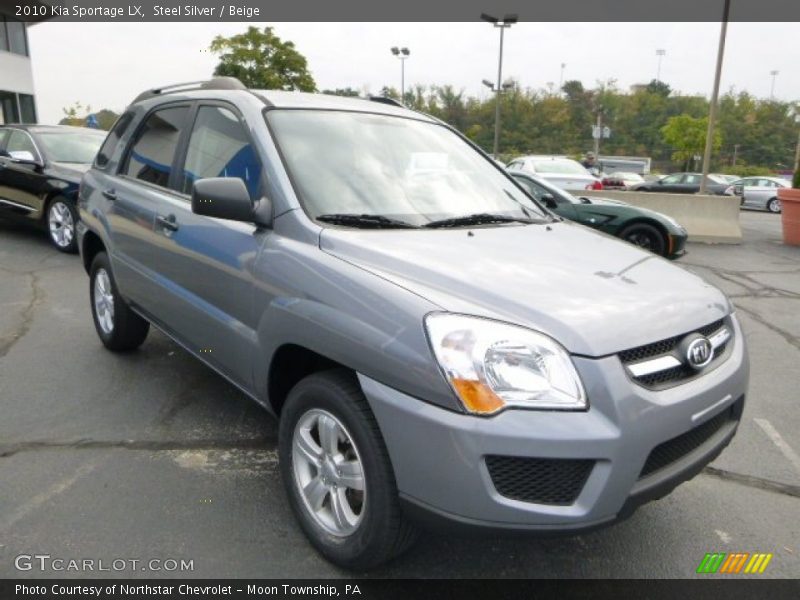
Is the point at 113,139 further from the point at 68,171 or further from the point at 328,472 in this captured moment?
the point at 68,171

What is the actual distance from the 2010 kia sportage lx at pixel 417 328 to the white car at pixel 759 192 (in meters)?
24.3

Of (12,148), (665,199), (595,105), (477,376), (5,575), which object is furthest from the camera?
(595,105)

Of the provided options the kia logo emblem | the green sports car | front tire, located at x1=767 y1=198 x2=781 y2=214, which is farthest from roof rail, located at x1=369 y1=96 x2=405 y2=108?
front tire, located at x1=767 y1=198 x2=781 y2=214

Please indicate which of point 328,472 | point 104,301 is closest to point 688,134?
point 104,301

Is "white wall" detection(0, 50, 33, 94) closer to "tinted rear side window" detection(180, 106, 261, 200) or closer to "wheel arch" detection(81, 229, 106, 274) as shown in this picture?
"wheel arch" detection(81, 229, 106, 274)

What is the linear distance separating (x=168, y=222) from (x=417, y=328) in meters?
2.06

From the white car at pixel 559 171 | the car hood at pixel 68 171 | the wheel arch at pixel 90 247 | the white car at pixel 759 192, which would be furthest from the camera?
the white car at pixel 759 192

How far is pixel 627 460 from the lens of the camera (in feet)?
6.35

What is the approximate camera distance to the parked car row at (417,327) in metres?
1.92

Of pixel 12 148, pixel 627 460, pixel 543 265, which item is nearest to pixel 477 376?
pixel 627 460

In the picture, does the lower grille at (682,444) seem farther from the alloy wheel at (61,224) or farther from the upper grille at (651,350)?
the alloy wheel at (61,224)

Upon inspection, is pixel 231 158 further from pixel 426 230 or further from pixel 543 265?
pixel 543 265

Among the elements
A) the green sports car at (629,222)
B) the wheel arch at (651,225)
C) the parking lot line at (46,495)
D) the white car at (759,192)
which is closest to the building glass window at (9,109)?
the green sports car at (629,222)

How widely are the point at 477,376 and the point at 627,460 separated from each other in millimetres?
530
